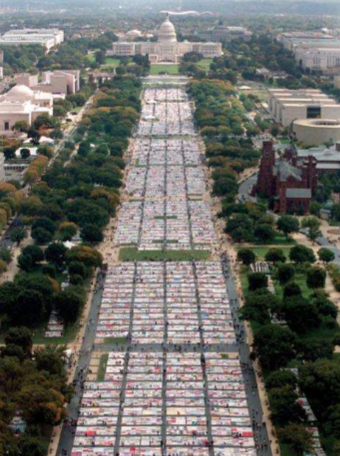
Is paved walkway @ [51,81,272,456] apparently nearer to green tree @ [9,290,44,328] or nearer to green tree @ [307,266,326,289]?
green tree @ [9,290,44,328]

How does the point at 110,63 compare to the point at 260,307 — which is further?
the point at 110,63

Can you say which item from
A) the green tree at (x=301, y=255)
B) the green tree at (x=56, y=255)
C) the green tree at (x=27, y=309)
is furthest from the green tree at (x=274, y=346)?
the green tree at (x=56, y=255)

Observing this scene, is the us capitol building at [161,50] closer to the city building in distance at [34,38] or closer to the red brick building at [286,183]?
the city building in distance at [34,38]

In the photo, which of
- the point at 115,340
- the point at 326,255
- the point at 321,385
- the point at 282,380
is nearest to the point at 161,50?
the point at 326,255

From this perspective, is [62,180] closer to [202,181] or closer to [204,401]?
[202,181]

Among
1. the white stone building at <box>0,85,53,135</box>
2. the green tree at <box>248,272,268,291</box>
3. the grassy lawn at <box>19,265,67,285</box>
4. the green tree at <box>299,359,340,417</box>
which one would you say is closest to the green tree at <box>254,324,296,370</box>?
the green tree at <box>299,359,340,417</box>

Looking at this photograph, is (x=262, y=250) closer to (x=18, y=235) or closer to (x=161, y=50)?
(x=18, y=235)
